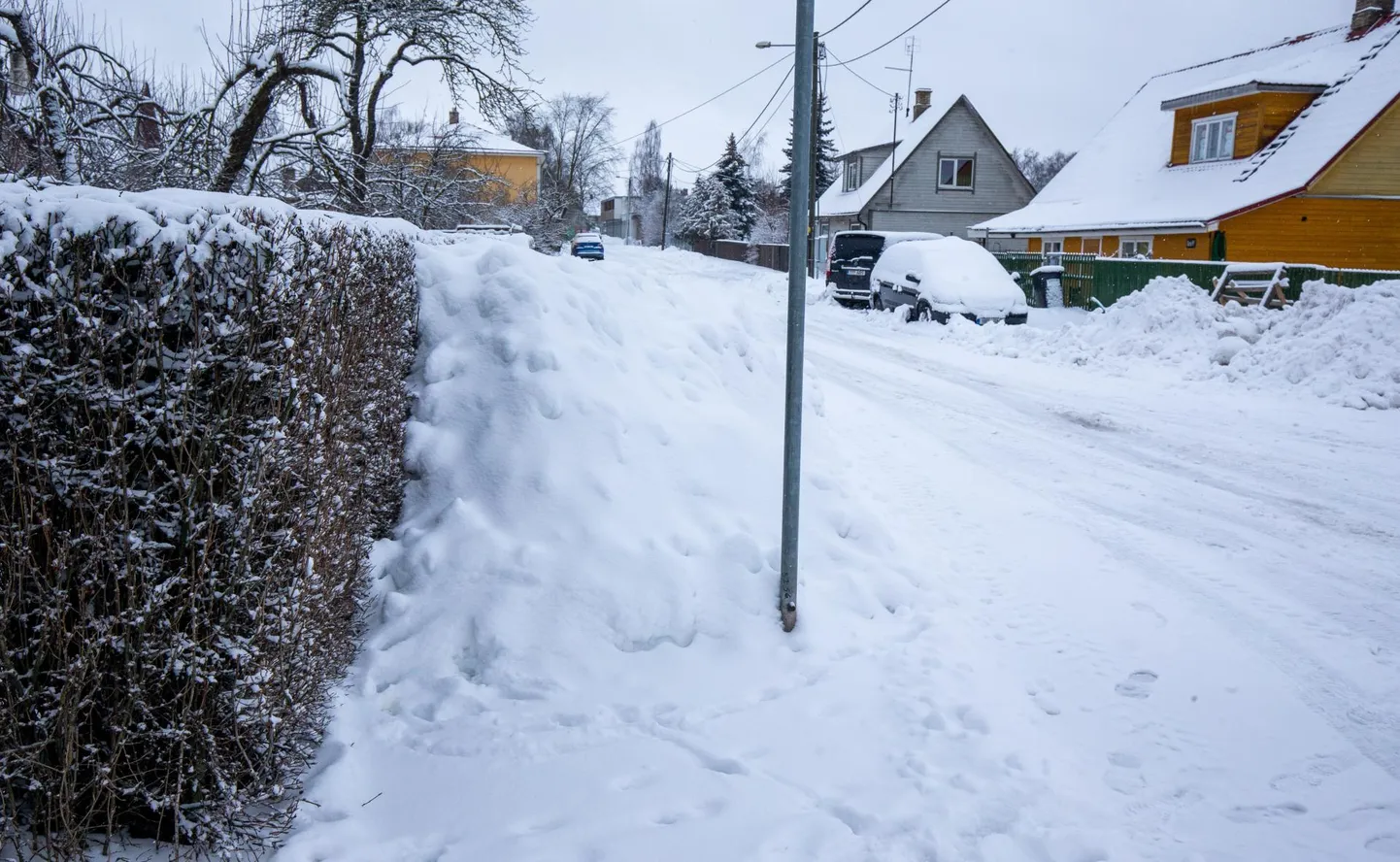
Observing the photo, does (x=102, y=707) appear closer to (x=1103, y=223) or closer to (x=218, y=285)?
(x=218, y=285)

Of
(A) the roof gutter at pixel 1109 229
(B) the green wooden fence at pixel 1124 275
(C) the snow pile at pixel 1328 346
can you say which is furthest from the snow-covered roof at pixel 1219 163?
(C) the snow pile at pixel 1328 346

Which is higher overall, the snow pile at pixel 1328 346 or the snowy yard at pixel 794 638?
the snow pile at pixel 1328 346

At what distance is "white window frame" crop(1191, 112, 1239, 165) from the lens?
26.5 m

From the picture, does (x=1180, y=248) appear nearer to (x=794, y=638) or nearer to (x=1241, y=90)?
(x=1241, y=90)

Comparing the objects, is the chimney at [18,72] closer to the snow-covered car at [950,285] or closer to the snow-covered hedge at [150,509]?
the snow-covered hedge at [150,509]

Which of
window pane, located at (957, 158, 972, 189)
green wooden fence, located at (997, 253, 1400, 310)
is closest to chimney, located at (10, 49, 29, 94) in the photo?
green wooden fence, located at (997, 253, 1400, 310)

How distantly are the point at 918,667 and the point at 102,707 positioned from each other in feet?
11.0

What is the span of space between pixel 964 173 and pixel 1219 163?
16346 mm

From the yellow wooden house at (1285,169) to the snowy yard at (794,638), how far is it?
772 inches

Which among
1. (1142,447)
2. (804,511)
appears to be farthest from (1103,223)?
(804,511)

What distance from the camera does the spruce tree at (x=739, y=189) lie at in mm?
62719

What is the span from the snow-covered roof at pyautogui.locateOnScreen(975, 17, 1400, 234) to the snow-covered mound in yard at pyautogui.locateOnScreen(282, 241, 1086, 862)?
75.8 feet

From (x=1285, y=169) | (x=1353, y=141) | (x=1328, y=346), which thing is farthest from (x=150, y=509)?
(x=1353, y=141)

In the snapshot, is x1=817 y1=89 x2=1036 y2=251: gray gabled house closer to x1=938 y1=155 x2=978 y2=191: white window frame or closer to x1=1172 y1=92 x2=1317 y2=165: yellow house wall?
x1=938 y1=155 x2=978 y2=191: white window frame
